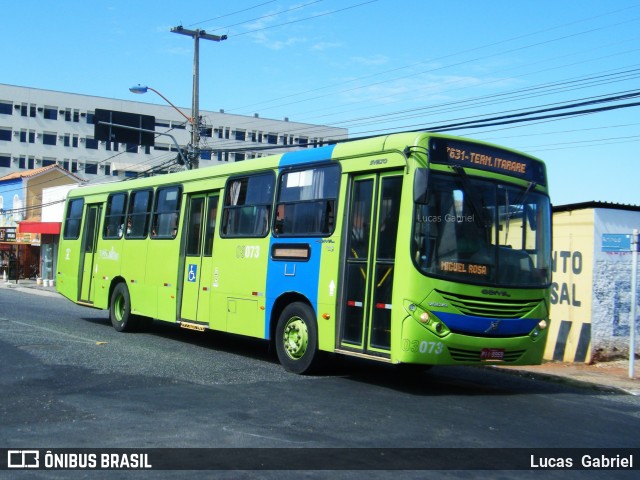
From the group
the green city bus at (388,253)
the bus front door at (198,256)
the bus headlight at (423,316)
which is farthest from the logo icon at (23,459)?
the bus front door at (198,256)

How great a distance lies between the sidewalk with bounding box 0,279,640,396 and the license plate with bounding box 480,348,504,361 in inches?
118

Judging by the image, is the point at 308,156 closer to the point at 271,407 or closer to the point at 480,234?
the point at 480,234

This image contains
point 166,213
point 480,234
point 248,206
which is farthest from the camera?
point 166,213

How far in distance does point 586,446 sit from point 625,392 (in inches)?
186

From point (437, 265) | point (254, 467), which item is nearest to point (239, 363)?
point (437, 265)

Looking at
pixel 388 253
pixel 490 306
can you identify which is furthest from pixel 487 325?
pixel 388 253

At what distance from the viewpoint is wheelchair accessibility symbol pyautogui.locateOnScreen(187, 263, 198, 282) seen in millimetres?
14601

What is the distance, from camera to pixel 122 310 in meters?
17.6

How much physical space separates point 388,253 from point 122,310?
947 centimetres

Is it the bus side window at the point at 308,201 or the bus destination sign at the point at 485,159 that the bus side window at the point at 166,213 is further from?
the bus destination sign at the point at 485,159

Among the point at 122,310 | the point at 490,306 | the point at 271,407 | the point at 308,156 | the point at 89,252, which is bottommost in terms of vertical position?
the point at 271,407

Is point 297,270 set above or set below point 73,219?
below

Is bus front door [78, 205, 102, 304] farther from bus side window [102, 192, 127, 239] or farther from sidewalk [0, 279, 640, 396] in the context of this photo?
sidewalk [0, 279, 640, 396]

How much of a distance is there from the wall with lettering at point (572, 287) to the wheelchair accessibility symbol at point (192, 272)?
24.7 feet
